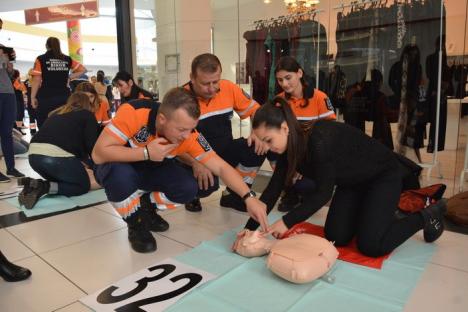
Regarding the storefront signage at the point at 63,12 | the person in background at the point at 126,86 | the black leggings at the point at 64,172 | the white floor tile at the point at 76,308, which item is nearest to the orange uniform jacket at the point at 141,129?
the white floor tile at the point at 76,308

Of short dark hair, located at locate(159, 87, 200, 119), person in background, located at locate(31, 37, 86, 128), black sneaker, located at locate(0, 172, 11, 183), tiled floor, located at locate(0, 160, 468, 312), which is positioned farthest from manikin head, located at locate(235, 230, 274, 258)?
person in background, located at locate(31, 37, 86, 128)

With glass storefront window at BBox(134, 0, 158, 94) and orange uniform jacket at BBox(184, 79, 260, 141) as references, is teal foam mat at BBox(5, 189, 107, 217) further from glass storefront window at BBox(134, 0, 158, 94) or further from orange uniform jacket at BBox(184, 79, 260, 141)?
glass storefront window at BBox(134, 0, 158, 94)

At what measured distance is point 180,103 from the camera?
1535mm

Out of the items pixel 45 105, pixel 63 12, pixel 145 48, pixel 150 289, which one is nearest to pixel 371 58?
pixel 150 289

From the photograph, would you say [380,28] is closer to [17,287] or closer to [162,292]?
[162,292]

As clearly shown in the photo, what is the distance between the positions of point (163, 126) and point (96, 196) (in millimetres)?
1457

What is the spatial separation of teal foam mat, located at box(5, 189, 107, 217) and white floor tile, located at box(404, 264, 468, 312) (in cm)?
212

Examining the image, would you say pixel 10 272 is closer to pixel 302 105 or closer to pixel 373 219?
pixel 373 219

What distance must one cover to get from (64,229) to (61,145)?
69 centimetres

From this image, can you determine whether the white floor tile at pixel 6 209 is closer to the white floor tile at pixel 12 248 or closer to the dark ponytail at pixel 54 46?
the white floor tile at pixel 12 248

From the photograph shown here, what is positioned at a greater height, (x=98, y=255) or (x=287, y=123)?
(x=287, y=123)

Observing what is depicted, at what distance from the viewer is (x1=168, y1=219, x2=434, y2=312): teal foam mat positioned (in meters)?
1.30

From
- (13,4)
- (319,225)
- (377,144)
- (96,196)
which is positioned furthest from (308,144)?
(13,4)

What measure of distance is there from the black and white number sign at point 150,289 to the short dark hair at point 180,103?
66 centimetres
